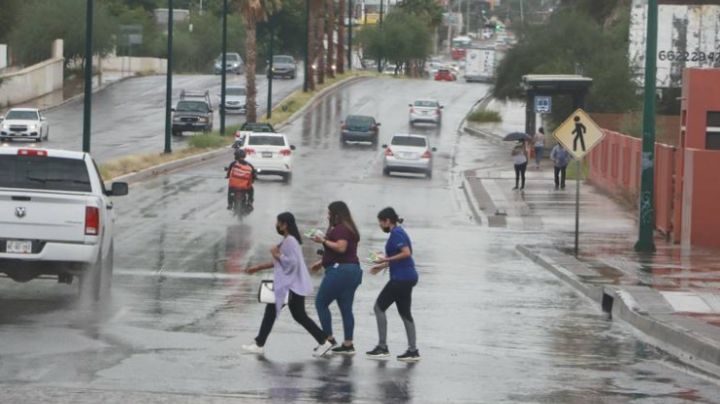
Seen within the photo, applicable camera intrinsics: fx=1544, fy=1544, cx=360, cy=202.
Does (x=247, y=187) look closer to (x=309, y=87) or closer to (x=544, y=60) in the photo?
(x=544, y=60)

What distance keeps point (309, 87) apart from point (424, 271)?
74.4m

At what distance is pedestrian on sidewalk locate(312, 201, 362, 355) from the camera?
51.2ft

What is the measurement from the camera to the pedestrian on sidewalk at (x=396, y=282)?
51.2ft

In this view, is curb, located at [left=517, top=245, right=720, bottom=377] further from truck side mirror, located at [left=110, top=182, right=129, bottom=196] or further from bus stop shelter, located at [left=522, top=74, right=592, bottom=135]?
bus stop shelter, located at [left=522, top=74, right=592, bottom=135]

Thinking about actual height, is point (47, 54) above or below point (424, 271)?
above

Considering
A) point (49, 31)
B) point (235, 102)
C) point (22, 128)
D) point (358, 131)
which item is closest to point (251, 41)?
point (358, 131)

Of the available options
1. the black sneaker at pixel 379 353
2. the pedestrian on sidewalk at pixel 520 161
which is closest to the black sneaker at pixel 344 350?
the black sneaker at pixel 379 353

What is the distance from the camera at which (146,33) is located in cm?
13625

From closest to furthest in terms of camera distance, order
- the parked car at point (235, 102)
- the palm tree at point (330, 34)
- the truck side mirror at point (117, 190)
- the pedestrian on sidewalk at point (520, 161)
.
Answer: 1. the truck side mirror at point (117, 190)
2. the pedestrian on sidewalk at point (520, 161)
3. the parked car at point (235, 102)
4. the palm tree at point (330, 34)

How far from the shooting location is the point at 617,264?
2766 centimetres

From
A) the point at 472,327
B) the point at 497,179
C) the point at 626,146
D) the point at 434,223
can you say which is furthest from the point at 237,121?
the point at 472,327

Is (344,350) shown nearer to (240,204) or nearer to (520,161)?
(240,204)

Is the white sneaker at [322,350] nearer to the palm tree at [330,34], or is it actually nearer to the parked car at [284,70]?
the palm tree at [330,34]

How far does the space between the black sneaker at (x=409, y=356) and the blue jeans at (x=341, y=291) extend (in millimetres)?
601
